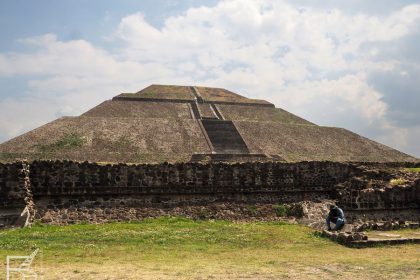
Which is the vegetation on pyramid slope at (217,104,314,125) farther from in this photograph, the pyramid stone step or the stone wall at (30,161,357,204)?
the stone wall at (30,161,357,204)

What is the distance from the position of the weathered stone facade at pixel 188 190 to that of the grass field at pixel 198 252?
3.37 ft

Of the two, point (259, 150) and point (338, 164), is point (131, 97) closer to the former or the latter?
point (259, 150)

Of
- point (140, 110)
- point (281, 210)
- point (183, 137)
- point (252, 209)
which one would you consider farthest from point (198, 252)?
point (140, 110)

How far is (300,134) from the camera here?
53.6 metres

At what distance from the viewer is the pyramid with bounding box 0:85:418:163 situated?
134 feet

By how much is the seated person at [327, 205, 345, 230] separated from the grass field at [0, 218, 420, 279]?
0.76m

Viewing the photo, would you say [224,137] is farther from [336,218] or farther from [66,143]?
[336,218]

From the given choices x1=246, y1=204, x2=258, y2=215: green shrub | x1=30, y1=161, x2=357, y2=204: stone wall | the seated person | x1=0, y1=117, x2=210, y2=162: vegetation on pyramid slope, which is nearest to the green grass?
x1=0, y1=117, x2=210, y2=162: vegetation on pyramid slope

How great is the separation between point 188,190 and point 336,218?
16.3 ft

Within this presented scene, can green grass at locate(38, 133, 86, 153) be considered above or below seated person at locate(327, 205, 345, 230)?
above

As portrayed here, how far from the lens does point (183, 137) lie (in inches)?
1877

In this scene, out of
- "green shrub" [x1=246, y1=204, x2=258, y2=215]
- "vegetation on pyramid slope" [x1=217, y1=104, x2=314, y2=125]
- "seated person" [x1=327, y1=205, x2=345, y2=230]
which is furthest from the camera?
"vegetation on pyramid slope" [x1=217, y1=104, x2=314, y2=125]

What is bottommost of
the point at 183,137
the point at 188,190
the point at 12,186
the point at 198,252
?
the point at 198,252

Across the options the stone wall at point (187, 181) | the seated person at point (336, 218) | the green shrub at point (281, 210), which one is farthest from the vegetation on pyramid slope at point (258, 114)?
the seated person at point (336, 218)
